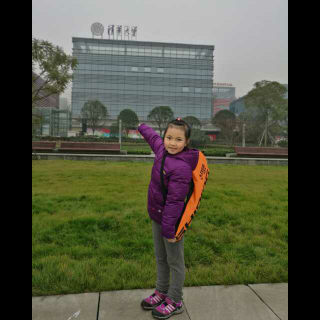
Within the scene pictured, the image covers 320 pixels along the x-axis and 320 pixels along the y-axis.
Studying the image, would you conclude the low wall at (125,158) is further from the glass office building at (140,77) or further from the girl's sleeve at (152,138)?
the glass office building at (140,77)

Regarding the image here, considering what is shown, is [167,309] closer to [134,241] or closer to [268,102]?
[134,241]

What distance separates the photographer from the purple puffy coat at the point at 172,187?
67.5 inches

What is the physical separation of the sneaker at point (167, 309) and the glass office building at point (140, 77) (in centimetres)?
6026

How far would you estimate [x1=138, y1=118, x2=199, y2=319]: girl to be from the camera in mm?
1723

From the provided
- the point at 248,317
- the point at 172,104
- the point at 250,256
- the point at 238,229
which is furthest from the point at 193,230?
the point at 172,104

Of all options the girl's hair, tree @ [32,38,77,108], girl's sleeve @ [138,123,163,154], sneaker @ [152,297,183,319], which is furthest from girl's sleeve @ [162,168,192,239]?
tree @ [32,38,77,108]

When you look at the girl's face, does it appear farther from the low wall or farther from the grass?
the low wall

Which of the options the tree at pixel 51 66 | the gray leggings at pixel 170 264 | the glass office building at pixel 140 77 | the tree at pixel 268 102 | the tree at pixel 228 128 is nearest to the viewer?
the gray leggings at pixel 170 264

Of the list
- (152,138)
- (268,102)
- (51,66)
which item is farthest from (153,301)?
(268,102)

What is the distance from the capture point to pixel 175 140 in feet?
5.90

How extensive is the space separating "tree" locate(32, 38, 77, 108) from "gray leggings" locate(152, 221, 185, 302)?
10.6 metres

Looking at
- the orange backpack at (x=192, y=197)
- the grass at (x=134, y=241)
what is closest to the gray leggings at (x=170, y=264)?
the orange backpack at (x=192, y=197)

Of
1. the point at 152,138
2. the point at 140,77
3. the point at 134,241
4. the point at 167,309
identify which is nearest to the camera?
the point at 167,309

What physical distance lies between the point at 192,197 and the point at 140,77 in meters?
63.2
